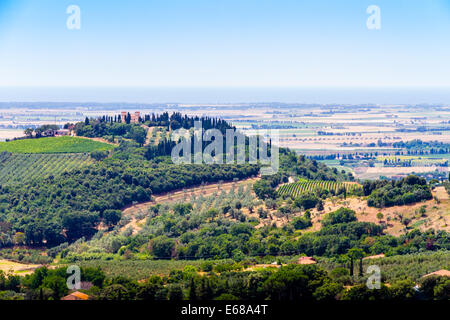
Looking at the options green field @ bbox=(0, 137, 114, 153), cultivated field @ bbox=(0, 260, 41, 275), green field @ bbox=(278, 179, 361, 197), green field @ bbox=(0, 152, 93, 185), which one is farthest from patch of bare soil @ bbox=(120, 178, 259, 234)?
green field @ bbox=(0, 137, 114, 153)

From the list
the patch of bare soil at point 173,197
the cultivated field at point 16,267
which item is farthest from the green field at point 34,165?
the cultivated field at point 16,267

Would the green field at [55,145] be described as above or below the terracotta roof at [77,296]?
above

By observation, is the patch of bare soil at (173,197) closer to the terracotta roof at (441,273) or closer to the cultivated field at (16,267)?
the cultivated field at (16,267)

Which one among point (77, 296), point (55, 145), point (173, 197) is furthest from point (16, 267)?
point (55, 145)
